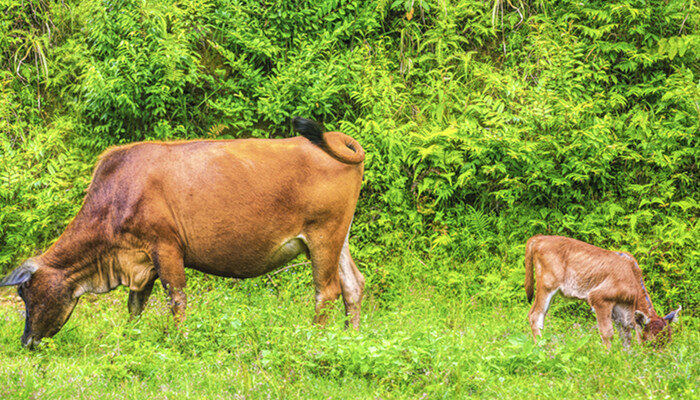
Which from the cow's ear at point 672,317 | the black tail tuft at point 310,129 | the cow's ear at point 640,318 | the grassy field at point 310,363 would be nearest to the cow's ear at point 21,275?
the grassy field at point 310,363

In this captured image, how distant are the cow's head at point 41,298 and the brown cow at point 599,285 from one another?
4975 millimetres

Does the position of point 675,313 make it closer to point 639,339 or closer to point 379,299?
point 639,339

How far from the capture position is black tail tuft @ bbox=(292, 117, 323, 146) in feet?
23.2

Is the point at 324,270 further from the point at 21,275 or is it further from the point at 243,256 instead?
the point at 21,275

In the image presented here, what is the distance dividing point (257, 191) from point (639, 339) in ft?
14.0

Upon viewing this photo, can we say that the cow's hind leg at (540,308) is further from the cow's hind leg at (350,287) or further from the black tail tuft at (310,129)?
the black tail tuft at (310,129)

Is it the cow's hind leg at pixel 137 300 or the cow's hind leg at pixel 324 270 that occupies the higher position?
the cow's hind leg at pixel 324 270

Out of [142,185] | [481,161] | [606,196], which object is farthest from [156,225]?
[606,196]

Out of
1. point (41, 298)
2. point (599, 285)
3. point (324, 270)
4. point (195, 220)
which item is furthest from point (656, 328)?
point (41, 298)

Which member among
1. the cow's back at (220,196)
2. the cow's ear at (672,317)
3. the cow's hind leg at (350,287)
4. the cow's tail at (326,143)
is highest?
the cow's tail at (326,143)

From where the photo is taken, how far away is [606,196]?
8.73 meters

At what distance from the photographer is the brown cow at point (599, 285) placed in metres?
6.66

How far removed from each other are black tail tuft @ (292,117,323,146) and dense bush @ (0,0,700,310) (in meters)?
2.15

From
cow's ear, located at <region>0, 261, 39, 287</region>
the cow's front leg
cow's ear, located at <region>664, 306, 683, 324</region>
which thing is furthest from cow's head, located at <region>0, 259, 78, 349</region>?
cow's ear, located at <region>664, 306, 683, 324</region>
